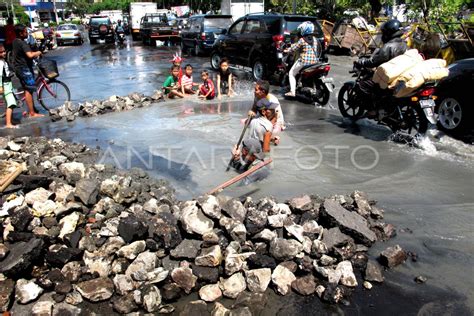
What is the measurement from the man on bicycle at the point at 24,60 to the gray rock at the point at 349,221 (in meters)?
6.99

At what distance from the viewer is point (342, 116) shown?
8.80 meters

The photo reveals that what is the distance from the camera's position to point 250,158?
5801mm

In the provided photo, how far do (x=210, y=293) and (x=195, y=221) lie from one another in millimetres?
780

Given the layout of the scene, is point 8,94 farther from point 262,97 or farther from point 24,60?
point 262,97

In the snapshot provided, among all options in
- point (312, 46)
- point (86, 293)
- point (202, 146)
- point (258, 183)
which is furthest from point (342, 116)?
point (86, 293)

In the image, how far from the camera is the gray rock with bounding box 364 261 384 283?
3.54 m

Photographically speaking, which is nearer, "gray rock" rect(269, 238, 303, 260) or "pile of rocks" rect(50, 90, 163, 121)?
"gray rock" rect(269, 238, 303, 260)

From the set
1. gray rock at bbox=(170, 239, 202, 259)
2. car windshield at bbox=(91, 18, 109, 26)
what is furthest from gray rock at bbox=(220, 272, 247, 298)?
car windshield at bbox=(91, 18, 109, 26)

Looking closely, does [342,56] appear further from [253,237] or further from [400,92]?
[253,237]

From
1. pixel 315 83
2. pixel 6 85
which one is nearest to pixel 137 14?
pixel 315 83

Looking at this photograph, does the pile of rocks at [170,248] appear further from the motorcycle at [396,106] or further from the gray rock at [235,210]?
the motorcycle at [396,106]

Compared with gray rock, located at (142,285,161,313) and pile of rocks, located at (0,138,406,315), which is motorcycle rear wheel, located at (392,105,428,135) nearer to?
pile of rocks, located at (0,138,406,315)

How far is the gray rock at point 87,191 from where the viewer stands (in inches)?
174

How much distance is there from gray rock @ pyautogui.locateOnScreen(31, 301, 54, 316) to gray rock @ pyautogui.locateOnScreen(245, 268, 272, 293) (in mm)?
1585
